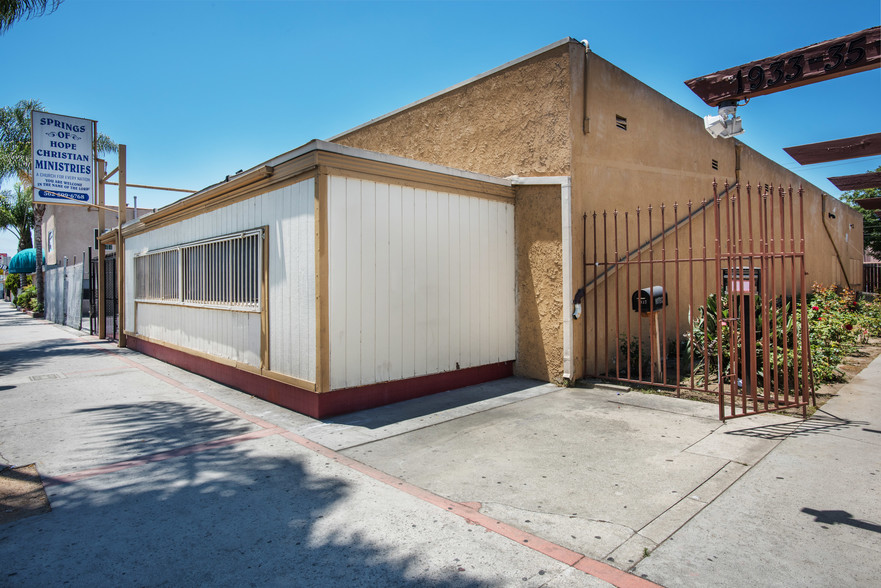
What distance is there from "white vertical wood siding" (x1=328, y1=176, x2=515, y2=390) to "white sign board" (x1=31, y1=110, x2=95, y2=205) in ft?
36.1

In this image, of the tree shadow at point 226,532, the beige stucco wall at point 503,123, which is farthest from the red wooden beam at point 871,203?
the tree shadow at point 226,532

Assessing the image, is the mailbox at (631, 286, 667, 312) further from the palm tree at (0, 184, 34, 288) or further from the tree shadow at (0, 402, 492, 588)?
the palm tree at (0, 184, 34, 288)

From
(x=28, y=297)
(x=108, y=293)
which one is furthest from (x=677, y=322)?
(x=28, y=297)

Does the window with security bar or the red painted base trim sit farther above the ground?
the window with security bar

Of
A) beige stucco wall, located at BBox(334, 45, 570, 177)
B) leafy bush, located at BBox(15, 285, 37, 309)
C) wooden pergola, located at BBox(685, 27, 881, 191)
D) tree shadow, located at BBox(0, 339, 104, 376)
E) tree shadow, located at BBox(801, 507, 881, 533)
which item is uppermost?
beige stucco wall, located at BBox(334, 45, 570, 177)

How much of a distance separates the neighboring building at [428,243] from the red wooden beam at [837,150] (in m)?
1.60

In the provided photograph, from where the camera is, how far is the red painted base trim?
19.2 feet

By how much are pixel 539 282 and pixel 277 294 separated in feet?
12.3

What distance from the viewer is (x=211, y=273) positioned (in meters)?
8.18

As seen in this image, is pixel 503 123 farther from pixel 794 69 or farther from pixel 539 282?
pixel 794 69

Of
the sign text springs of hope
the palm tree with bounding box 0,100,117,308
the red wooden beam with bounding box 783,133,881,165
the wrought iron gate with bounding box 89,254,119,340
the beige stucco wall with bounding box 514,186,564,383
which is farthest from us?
the palm tree with bounding box 0,100,117,308

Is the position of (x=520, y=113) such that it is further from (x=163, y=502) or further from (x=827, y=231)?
(x=827, y=231)

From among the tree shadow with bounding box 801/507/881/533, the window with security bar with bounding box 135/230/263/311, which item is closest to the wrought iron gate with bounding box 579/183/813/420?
the tree shadow with bounding box 801/507/881/533

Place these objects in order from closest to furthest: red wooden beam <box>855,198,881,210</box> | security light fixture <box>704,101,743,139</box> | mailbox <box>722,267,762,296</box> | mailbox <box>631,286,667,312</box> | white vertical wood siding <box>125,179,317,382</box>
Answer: security light fixture <box>704,101,743,139</box> < mailbox <box>722,267,762,296</box> < white vertical wood siding <box>125,179,317,382</box> < mailbox <box>631,286,667,312</box> < red wooden beam <box>855,198,881,210</box>
